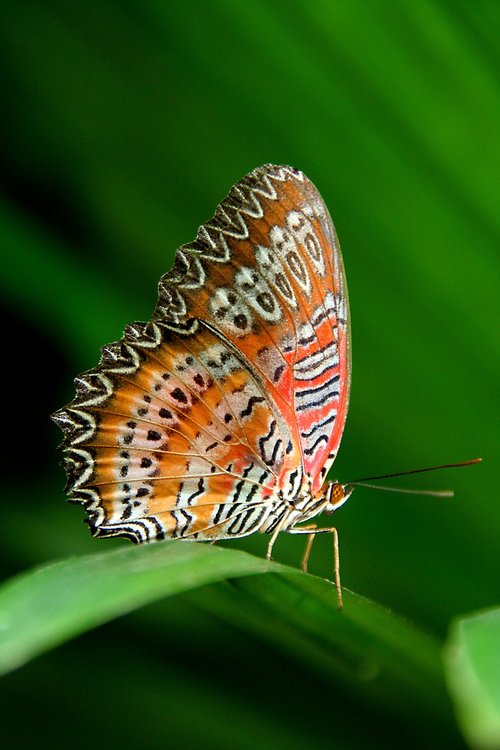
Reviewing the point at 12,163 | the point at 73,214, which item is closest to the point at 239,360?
the point at 73,214

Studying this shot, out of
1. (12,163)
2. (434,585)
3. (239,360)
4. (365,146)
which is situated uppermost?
(12,163)

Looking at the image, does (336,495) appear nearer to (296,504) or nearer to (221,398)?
(296,504)

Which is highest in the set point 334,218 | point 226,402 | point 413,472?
point 334,218

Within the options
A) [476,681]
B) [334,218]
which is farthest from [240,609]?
[334,218]

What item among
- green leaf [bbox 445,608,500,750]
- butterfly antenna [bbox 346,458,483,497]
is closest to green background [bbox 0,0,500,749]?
butterfly antenna [bbox 346,458,483,497]

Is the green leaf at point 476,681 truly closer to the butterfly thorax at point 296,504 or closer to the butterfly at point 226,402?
the butterfly at point 226,402

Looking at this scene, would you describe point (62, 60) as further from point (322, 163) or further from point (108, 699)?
point (108, 699)

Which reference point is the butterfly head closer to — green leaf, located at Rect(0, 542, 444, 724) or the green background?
the green background
